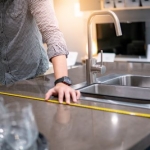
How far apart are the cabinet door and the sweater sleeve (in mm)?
3038

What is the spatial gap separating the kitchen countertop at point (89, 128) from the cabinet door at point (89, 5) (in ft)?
11.2

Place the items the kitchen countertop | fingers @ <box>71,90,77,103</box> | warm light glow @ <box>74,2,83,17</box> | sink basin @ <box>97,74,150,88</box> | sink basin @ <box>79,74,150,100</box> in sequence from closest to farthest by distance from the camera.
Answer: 1. the kitchen countertop
2. fingers @ <box>71,90,77,103</box>
3. sink basin @ <box>79,74,150,100</box>
4. sink basin @ <box>97,74,150,88</box>
5. warm light glow @ <box>74,2,83,17</box>

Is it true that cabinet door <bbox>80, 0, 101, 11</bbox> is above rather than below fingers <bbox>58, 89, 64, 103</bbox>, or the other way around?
above

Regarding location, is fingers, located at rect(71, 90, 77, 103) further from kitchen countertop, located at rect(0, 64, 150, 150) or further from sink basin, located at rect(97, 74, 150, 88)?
sink basin, located at rect(97, 74, 150, 88)

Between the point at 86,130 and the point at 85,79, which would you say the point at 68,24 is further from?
the point at 86,130

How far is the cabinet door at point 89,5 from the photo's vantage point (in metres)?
4.50

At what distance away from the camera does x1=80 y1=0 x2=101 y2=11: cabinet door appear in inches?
177

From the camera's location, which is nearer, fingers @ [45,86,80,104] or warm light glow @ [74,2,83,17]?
fingers @ [45,86,80,104]

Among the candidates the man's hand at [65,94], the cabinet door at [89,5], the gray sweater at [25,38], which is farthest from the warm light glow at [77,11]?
the man's hand at [65,94]

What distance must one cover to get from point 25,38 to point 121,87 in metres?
0.58

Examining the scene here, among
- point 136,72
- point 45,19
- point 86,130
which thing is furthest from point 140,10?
point 86,130

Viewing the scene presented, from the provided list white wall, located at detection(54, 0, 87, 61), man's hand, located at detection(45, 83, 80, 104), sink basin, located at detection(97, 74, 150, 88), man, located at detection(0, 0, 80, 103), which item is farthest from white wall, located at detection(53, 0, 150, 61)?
man's hand, located at detection(45, 83, 80, 104)

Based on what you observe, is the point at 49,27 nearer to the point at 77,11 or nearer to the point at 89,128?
the point at 89,128

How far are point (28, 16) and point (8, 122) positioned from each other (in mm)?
1010
